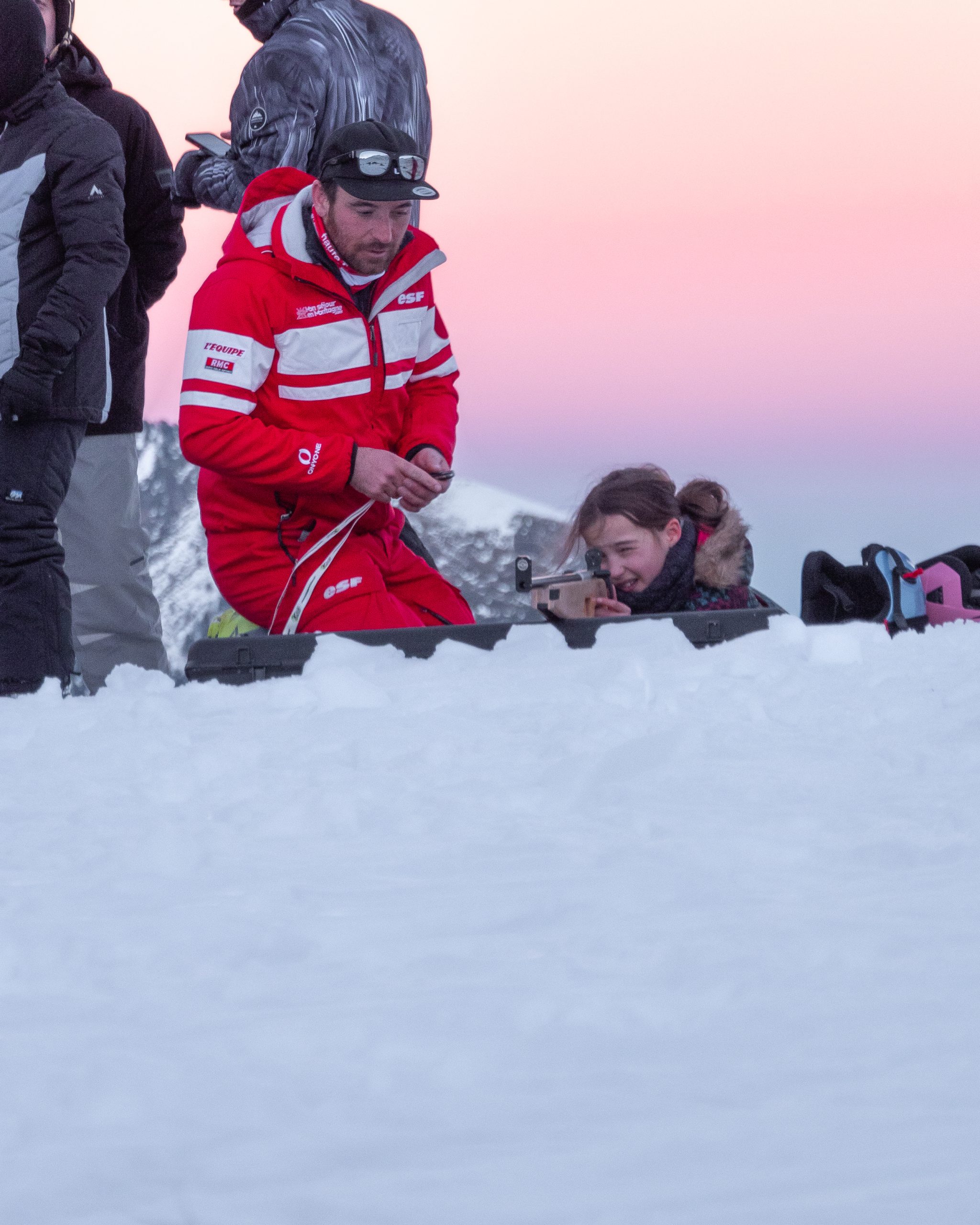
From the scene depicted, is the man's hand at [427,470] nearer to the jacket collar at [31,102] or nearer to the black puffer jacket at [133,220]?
the black puffer jacket at [133,220]

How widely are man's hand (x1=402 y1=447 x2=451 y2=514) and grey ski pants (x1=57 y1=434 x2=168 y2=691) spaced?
754 mm

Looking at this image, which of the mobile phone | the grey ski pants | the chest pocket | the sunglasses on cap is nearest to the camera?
the sunglasses on cap

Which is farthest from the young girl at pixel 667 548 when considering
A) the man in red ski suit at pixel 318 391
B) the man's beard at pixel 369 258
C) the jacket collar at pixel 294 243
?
the man's beard at pixel 369 258

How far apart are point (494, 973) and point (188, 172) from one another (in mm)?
2289

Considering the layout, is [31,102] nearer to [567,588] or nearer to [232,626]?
[232,626]

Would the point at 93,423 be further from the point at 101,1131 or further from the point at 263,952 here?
the point at 101,1131

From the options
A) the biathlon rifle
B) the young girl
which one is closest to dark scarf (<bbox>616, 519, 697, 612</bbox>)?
the young girl

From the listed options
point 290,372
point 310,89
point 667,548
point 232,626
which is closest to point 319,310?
point 290,372

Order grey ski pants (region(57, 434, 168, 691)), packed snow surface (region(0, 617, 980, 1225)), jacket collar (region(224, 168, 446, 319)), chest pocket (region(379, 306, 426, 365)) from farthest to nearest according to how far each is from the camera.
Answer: grey ski pants (region(57, 434, 168, 691)), chest pocket (region(379, 306, 426, 365)), jacket collar (region(224, 168, 446, 319)), packed snow surface (region(0, 617, 980, 1225))

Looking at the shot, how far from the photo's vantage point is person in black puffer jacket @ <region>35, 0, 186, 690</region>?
2.85 metres

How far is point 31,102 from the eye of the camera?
8.42ft

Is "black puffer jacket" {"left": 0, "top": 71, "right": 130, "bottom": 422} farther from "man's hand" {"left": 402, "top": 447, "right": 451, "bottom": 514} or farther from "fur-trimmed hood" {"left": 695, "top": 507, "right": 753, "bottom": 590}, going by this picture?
"fur-trimmed hood" {"left": 695, "top": 507, "right": 753, "bottom": 590}

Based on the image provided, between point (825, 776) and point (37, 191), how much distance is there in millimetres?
1901

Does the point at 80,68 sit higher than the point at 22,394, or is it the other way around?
the point at 80,68
